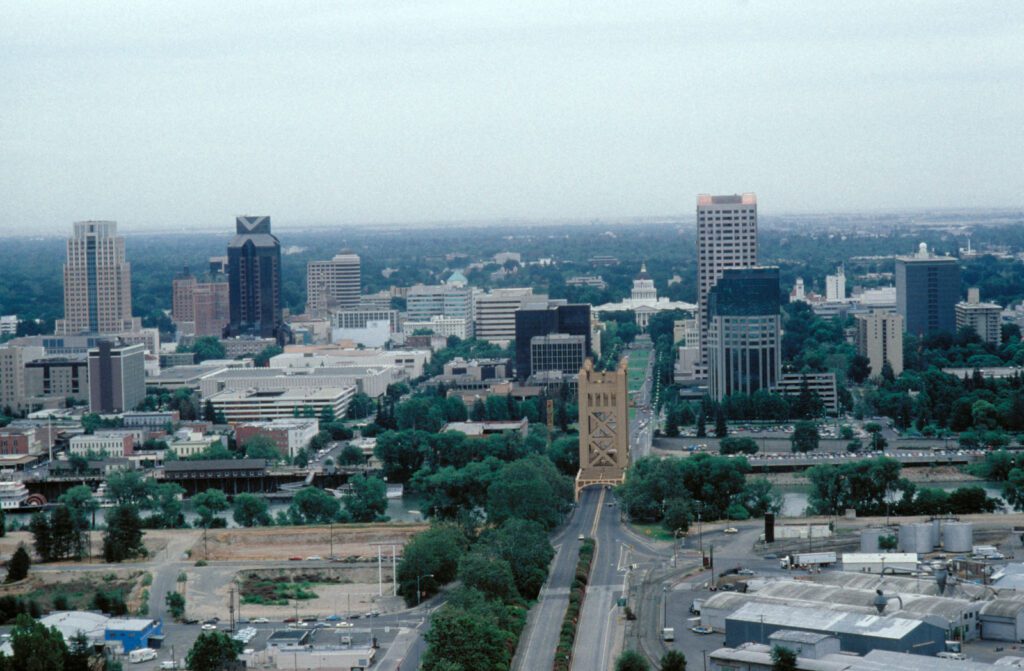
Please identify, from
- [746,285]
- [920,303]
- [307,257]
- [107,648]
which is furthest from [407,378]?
[307,257]

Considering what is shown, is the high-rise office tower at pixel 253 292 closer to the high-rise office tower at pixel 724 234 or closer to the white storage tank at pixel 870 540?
the high-rise office tower at pixel 724 234

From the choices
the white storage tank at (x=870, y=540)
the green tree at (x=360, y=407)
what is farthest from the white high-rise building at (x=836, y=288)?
the white storage tank at (x=870, y=540)

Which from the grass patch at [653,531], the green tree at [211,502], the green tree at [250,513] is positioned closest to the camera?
the grass patch at [653,531]

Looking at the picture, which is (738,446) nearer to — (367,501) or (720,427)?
(720,427)

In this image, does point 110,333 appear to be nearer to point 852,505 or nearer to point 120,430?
point 120,430

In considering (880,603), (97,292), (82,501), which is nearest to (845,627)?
(880,603)
